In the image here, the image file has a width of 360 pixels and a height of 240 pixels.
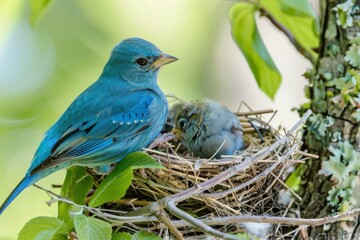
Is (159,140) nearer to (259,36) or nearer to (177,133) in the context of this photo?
(177,133)

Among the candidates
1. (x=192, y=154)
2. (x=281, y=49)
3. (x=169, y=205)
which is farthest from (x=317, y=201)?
(x=281, y=49)

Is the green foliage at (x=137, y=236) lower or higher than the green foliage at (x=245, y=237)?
higher

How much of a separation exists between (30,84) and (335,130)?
3.08 meters

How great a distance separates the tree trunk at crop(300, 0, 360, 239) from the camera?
3158mm

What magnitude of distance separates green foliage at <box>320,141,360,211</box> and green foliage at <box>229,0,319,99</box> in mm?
549

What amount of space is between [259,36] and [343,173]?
3.03 feet

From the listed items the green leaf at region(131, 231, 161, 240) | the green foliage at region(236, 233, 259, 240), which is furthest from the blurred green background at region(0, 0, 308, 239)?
the green leaf at region(131, 231, 161, 240)

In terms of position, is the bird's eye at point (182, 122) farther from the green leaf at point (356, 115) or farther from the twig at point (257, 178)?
the green leaf at point (356, 115)

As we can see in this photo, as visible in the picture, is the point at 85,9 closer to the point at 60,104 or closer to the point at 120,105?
the point at 60,104

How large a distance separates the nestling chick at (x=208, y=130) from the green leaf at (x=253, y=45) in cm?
26

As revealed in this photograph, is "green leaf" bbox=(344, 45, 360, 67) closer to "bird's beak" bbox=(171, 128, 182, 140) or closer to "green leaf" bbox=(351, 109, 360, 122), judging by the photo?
"green leaf" bbox=(351, 109, 360, 122)

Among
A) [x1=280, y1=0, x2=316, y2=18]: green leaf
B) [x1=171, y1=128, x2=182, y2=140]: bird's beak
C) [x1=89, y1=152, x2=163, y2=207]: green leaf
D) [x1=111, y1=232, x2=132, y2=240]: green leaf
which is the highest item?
[x1=280, y1=0, x2=316, y2=18]: green leaf

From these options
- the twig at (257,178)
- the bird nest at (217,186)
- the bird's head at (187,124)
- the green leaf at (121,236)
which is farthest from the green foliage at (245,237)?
the bird's head at (187,124)

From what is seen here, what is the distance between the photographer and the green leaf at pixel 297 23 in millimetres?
3479
